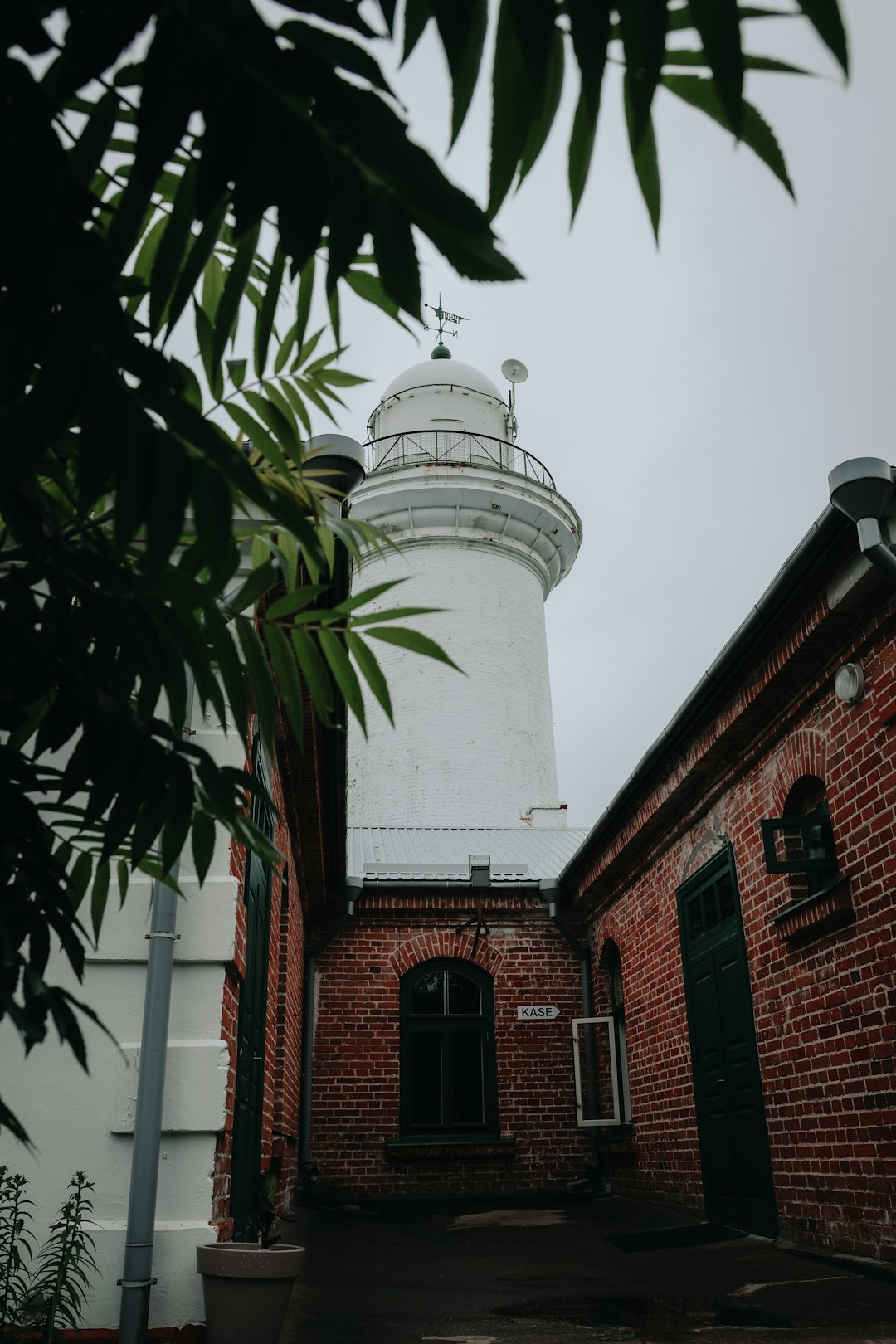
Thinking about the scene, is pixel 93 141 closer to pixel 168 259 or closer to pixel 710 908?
pixel 168 259

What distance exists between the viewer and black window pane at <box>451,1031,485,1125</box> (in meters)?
11.4

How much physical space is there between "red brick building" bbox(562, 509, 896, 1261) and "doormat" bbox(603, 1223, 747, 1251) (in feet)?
0.59

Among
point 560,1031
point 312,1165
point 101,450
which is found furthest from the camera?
point 560,1031

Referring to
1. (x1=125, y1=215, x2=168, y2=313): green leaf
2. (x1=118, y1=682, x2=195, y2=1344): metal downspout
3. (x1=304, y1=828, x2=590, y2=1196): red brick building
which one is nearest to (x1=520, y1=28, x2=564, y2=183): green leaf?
(x1=125, y1=215, x2=168, y2=313): green leaf

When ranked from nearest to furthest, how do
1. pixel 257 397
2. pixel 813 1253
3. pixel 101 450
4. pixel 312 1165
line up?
pixel 101 450
pixel 257 397
pixel 813 1253
pixel 312 1165

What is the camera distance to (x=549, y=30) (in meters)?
0.79

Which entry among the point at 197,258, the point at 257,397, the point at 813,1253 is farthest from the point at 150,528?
the point at 813,1253

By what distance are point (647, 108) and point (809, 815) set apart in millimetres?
5761

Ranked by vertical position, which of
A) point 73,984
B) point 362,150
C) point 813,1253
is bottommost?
point 813,1253

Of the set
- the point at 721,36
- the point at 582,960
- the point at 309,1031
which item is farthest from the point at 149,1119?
the point at 582,960

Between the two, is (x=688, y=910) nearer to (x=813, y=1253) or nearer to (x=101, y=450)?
(x=813, y=1253)

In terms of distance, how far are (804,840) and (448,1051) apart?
653 cm

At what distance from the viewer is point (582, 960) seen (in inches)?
474

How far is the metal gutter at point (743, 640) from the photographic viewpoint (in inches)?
208
